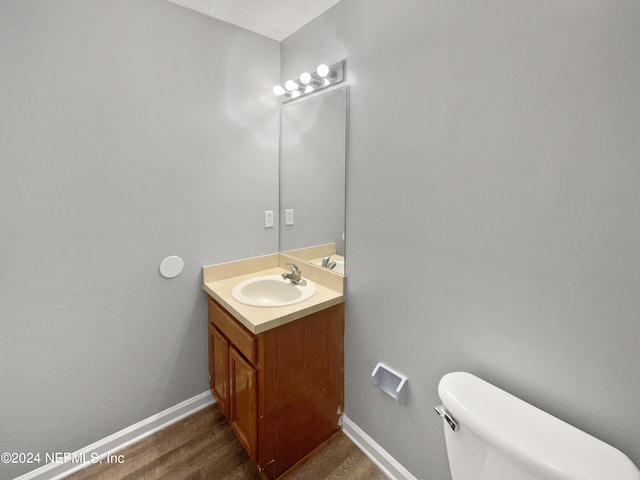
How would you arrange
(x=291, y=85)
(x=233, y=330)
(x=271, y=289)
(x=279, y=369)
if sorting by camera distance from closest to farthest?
(x=279, y=369)
(x=233, y=330)
(x=291, y=85)
(x=271, y=289)

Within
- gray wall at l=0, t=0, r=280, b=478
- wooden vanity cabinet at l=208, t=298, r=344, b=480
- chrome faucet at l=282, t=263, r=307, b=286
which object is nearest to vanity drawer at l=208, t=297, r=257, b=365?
wooden vanity cabinet at l=208, t=298, r=344, b=480

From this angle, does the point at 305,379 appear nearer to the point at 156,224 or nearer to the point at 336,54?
the point at 156,224

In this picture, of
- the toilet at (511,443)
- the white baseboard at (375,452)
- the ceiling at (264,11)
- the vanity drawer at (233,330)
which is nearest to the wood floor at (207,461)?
the white baseboard at (375,452)

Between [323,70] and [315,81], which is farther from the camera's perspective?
[315,81]

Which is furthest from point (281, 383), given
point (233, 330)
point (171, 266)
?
point (171, 266)

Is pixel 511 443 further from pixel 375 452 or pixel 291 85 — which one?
pixel 291 85

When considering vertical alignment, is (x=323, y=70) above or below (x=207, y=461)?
above

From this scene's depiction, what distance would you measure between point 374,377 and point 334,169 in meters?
1.09

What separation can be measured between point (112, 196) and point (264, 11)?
4.08 ft

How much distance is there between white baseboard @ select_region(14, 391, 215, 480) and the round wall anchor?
81 cm

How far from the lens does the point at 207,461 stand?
1.49 metres

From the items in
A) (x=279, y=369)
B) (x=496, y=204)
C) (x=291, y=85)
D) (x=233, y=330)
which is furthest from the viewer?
(x=291, y=85)

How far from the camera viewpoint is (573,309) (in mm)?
845

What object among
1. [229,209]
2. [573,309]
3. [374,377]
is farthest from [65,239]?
[573,309]
